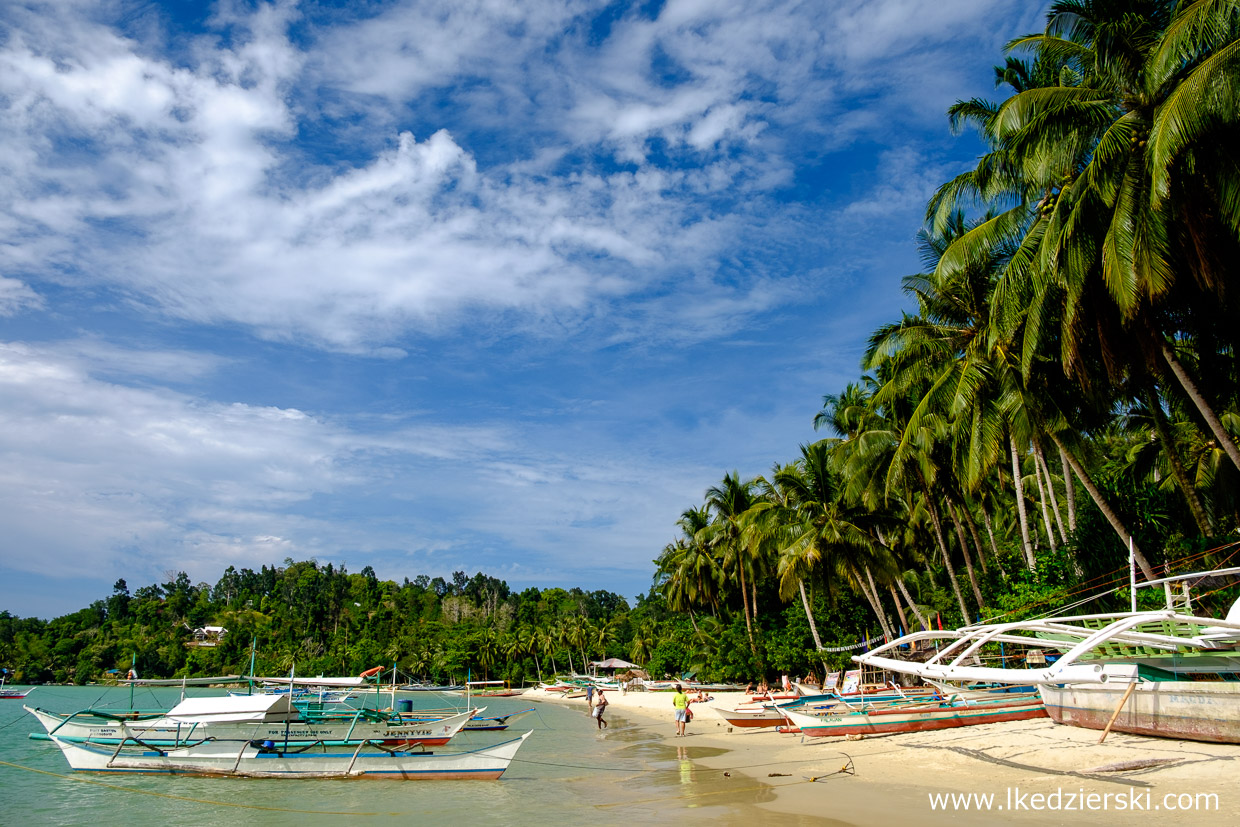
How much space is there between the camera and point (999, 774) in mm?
12648

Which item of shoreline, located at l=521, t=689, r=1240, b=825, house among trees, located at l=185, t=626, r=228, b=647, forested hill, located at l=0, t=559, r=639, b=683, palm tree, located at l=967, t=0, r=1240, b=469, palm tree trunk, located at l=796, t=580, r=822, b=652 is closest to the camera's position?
shoreline, located at l=521, t=689, r=1240, b=825

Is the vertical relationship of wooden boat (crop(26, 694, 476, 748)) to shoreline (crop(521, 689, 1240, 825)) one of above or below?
above

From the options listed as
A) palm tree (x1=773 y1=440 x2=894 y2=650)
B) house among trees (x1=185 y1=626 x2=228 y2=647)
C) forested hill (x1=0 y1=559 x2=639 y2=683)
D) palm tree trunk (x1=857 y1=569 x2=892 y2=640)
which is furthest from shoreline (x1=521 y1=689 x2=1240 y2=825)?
house among trees (x1=185 y1=626 x2=228 y2=647)

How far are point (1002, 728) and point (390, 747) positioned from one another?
14.9 meters

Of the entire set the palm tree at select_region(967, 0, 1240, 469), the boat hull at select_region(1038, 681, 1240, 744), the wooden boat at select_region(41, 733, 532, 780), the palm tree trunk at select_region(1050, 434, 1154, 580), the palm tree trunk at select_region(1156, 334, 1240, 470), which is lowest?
the wooden boat at select_region(41, 733, 532, 780)

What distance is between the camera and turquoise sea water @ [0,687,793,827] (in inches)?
505

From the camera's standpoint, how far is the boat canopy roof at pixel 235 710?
57.3ft

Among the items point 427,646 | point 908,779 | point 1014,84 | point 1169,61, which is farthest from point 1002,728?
point 427,646

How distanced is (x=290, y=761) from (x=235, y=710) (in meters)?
1.83

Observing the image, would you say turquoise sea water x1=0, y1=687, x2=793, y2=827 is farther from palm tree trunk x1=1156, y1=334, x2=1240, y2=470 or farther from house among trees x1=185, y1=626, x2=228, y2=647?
house among trees x1=185, y1=626, x2=228, y2=647

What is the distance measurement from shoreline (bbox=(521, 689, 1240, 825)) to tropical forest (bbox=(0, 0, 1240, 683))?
2.78m

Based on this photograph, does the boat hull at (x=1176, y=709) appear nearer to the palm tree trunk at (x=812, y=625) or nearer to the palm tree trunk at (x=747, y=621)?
the palm tree trunk at (x=812, y=625)

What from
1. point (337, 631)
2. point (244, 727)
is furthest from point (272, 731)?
point (337, 631)

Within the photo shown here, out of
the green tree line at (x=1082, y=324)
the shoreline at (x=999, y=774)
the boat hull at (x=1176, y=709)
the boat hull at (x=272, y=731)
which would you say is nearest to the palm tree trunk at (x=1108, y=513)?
the green tree line at (x=1082, y=324)
